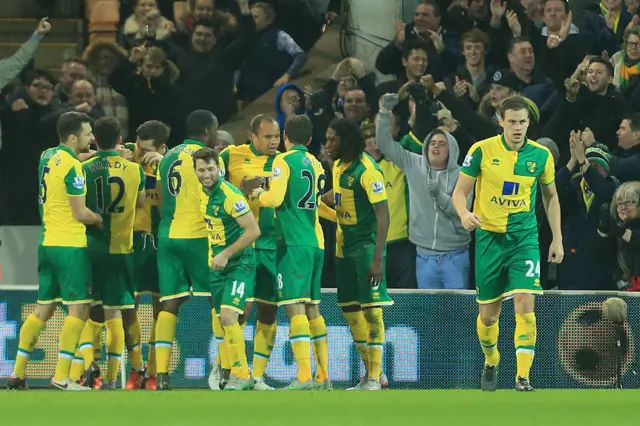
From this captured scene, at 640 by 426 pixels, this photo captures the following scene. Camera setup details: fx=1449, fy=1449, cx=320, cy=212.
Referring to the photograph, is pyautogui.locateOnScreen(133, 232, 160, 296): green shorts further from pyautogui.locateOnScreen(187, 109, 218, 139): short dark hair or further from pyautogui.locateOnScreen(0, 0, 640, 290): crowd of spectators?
pyautogui.locateOnScreen(0, 0, 640, 290): crowd of spectators

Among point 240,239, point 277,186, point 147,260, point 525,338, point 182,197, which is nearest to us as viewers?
point 525,338

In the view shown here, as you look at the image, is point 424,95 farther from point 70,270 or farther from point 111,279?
point 70,270

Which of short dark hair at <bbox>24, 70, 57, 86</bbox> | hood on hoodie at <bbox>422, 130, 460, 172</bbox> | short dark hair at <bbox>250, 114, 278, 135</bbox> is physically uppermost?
short dark hair at <bbox>24, 70, 57, 86</bbox>

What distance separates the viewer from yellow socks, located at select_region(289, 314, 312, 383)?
39.9 feet

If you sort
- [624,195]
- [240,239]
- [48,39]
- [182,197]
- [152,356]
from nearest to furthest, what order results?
[240,239] < [182,197] < [152,356] < [624,195] < [48,39]

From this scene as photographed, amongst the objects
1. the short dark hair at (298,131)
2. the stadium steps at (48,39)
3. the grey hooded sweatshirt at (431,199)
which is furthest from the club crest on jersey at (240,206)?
the stadium steps at (48,39)

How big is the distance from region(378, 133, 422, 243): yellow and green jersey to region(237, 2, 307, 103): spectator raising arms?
2309 millimetres

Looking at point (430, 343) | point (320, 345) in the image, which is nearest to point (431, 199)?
point (430, 343)

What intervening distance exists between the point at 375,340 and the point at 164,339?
1873 millimetres

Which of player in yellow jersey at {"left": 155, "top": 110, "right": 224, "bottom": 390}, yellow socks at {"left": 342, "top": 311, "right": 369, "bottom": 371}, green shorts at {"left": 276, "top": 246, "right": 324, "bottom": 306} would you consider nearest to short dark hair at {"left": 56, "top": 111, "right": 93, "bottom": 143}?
player in yellow jersey at {"left": 155, "top": 110, "right": 224, "bottom": 390}

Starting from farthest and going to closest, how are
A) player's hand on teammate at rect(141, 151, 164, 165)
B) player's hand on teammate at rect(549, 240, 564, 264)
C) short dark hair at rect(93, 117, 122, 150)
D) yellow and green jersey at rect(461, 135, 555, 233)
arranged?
player's hand on teammate at rect(141, 151, 164, 165), short dark hair at rect(93, 117, 122, 150), yellow and green jersey at rect(461, 135, 555, 233), player's hand on teammate at rect(549, 240, 564, 264)

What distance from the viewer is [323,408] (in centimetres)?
994

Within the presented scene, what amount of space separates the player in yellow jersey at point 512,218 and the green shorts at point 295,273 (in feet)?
4.76

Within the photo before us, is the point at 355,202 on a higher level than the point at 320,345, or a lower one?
higher
